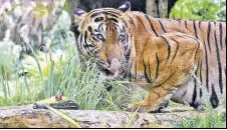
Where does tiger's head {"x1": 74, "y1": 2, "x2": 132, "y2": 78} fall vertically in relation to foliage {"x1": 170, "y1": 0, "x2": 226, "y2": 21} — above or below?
below

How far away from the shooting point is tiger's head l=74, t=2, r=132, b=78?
10.7 ft

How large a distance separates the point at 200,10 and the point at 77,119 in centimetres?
121

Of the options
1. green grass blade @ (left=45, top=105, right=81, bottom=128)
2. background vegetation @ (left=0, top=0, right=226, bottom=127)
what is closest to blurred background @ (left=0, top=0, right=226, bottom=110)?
background vegetation @ (left=0, top=0, right=226, bottom=127)

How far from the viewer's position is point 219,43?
11.7ft

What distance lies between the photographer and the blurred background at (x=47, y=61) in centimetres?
326

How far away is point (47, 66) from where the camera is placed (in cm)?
331

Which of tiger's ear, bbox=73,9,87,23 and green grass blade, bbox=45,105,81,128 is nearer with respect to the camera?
green grass blade, bbox=45,105,81,128

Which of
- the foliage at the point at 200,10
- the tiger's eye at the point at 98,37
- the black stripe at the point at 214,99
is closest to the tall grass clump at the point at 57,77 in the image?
the tiger's eye at the point at 98,37

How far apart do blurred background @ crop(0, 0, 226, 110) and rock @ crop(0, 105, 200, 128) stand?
14cm

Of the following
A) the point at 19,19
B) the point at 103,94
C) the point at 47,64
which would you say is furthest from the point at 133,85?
the point at 19,19

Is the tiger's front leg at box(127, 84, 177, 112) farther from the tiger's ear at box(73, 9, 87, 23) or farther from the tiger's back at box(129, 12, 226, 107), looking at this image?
the tiger's ear at box(73, 9, 87, 23)

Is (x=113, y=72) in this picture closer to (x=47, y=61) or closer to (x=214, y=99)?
(x=47, y=61)

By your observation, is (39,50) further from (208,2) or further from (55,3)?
(208,2)

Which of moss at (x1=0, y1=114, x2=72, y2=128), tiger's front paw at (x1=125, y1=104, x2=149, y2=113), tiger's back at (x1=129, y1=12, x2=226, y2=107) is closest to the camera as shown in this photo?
moss at (x1=0, y1=114, x2=72, y2=128)
